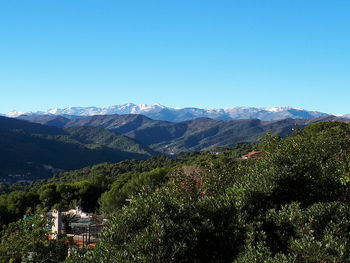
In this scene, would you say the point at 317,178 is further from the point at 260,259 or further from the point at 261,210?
the point at 260,259

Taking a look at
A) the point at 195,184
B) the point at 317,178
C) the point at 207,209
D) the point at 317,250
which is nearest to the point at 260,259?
the point at 317,250

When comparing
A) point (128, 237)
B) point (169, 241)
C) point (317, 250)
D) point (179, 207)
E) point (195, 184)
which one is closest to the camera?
point (317, 250)

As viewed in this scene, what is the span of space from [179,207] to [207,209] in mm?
1232

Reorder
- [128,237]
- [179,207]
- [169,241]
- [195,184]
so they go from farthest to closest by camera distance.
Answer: [195,184]
[179,207]
[128,237]
[169,241]

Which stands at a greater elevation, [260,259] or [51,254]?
[260,259]

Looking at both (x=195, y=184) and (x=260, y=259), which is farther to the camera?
(x=195, y=184)

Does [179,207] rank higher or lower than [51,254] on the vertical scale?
higher

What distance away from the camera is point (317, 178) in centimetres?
1839

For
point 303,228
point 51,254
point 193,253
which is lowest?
point 51,254

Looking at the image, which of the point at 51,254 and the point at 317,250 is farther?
the point at 51,254

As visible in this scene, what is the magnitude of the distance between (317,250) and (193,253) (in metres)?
3.94

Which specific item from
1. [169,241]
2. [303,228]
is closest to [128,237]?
[169,241]

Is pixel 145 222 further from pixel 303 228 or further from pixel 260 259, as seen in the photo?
pixel 303 228

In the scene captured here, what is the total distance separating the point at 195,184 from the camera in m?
22.6
